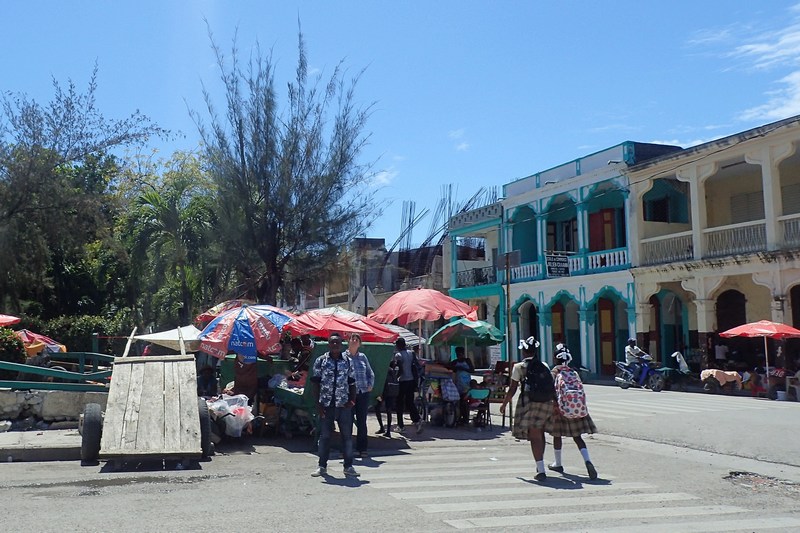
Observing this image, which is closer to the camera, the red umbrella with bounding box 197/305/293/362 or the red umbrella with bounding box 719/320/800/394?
the red umbrella with bounding box 197/305/293/362

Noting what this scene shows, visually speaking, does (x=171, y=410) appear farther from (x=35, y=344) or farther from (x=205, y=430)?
(x=35, y=344)

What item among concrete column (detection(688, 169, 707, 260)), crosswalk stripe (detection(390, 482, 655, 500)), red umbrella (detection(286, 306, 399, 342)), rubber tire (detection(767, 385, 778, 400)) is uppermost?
concrete column (detection(688, 169, 707, 260))

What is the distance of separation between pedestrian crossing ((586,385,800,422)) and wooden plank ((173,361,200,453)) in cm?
858

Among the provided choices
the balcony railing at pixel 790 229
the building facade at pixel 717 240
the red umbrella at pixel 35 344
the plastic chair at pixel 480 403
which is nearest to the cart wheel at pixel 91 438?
the plastic chair at pixel 480 403

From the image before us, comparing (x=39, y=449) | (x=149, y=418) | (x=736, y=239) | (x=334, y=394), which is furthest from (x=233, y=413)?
(x=736, y=239)

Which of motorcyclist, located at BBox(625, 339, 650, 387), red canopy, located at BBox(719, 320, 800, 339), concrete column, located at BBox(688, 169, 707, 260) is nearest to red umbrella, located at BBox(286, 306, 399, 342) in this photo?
red canopy, located at BBox(719, 320, 800, 339)

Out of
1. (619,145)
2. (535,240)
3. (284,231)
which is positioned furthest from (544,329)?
(284,231)

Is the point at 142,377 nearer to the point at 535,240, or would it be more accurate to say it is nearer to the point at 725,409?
the point at 725,409

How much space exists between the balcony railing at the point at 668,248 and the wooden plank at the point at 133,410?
2068 centimetres

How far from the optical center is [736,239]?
25484 millimetres

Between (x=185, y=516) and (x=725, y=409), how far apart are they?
14260 mm

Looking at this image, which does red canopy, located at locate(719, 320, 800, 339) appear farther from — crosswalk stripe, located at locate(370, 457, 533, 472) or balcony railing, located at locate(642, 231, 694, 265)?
crosswalk stripe, located at locate(370, 457, 533, 472)

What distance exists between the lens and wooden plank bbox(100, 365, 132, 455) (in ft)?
31.8

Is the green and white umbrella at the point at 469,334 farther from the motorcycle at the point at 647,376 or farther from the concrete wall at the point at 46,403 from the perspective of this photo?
the motorcycle at the point at 647,376
